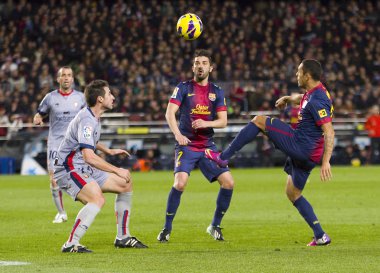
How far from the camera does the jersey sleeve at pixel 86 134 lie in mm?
11125

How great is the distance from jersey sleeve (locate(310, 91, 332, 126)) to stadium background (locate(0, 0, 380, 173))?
2059 cm

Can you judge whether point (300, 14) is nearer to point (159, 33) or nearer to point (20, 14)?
point (159, 33)

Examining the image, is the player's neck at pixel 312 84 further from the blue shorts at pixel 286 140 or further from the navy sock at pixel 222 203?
the navy sock at pixel 222 203

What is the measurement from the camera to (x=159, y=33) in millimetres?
40344

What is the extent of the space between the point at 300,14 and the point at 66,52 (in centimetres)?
1099

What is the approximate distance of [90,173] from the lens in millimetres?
11648

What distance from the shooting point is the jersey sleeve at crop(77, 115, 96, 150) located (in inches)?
438

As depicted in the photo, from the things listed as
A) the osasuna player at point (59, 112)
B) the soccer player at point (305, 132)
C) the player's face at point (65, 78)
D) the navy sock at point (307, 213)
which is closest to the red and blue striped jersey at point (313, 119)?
the soccer player at point (305, 132)

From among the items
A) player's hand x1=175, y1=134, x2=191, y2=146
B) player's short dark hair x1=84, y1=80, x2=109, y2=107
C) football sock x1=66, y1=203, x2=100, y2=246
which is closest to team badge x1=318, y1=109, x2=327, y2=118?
player's hand x1=175, y1=134, x2=191, y2=146

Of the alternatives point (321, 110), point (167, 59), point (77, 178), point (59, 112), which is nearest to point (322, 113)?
point (321, 110)

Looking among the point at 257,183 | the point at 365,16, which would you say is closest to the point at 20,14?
the point at 365,16

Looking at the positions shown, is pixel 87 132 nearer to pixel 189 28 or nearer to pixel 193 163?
pixel 193 163

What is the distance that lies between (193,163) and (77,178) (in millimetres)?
2134

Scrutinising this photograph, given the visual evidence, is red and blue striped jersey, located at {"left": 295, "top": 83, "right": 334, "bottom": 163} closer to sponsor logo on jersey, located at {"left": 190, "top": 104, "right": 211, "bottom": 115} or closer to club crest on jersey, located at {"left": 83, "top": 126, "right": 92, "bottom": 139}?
sponsor logo on jersey, located at {"left": 190, "top": 104, "right": 211, "bottom": 115}
